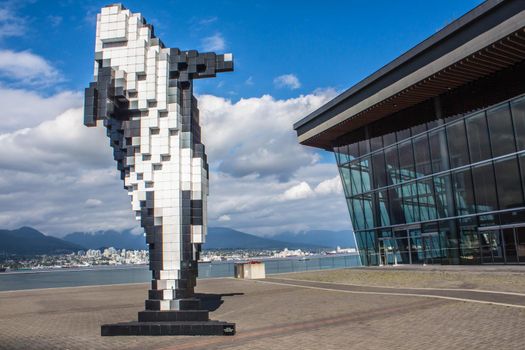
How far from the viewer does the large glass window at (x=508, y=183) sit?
27.2 meters

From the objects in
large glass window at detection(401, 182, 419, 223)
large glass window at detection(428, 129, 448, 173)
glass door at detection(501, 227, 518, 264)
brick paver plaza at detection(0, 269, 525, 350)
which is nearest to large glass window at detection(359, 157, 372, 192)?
large glass window at detection(401, 182, 419, 223)

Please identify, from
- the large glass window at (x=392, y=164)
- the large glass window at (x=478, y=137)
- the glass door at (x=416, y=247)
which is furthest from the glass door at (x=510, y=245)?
the large glass window at (x=392, y=164)

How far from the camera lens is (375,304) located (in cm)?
1638

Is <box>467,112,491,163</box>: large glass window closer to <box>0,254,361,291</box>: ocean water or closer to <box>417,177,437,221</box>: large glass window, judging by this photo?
<box>417,177,437,221</box>: large glass window

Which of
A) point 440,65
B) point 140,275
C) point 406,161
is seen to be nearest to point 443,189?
point 406,161

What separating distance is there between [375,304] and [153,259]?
8341 mm

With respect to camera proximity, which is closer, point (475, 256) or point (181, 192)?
point (181, 192)

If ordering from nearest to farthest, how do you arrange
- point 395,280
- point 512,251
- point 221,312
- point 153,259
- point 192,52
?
point 153,259 → point 192,52 → point 221,312 → point 395,280 → point 512,251

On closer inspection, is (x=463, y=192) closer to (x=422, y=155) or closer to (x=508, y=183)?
(x=508, y=183)

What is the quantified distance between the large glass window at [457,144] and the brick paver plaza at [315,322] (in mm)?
14347

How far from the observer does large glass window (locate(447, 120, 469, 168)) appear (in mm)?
30672

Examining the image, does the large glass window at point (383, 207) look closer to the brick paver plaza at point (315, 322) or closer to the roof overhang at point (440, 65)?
the roof overhang at point (440, 65)

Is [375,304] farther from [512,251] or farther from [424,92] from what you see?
[424,92]

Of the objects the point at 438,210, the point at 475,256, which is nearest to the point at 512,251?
the point at 475,256
